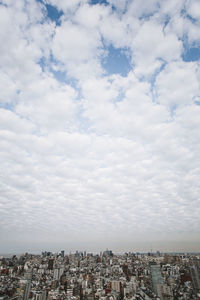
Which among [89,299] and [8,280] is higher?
[8,280]

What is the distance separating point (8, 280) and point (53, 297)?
28.2 ft

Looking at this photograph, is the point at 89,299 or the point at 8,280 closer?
the point at 89,299

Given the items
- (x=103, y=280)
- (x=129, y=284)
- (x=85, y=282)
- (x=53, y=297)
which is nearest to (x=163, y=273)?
(x=129, y=284)

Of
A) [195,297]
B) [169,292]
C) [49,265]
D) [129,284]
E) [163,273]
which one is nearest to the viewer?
[195,297]

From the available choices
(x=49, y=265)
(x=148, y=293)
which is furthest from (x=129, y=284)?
(x=49, y=265)

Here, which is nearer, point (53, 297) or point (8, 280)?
point (53, 297)

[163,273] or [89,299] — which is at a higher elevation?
[163,273]

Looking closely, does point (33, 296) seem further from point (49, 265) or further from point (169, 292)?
point (49, 265)

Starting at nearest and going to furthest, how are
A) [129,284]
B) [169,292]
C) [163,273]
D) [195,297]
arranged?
[195,297]
[169,292]
[129,284]
[163,273]

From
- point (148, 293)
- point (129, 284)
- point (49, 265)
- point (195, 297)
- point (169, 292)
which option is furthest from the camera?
point (49, 265)

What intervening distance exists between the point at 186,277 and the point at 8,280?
82.1 feet

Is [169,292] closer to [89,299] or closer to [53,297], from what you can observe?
[89,299]

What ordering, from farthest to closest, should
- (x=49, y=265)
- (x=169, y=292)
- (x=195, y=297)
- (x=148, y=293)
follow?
1. (x=49, y=265)
2. (x=148, y=293)
3. (x=169, y=292)
4. (x=195, y=297)

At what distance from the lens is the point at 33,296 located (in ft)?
79.8
